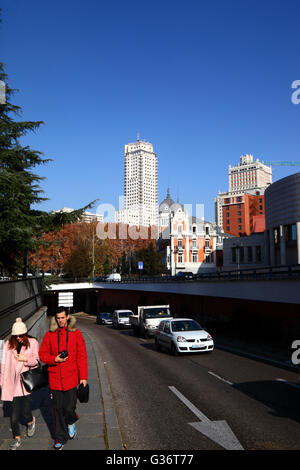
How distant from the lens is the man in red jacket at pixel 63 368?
5.88 metres

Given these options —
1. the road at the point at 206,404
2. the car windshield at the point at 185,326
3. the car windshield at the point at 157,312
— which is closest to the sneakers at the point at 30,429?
the road at the point at 206,404

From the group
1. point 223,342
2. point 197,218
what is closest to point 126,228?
point 197,218

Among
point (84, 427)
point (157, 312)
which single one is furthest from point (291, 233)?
point (84, 427)

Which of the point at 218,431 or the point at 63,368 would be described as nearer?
the point at 63,368

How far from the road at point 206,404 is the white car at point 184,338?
587 millimetres

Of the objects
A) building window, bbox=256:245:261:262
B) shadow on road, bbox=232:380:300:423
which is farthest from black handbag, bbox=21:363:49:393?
building window, bbox=256:245:261:262

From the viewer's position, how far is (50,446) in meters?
6.01

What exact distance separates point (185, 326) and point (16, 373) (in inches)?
462

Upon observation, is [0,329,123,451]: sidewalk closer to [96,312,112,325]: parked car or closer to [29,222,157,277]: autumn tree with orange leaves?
[96,312,112,325]: parked car

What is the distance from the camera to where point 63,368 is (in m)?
5.90

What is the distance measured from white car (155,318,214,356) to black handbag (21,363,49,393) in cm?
1039

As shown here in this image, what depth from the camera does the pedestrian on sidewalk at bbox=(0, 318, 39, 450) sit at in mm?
6035

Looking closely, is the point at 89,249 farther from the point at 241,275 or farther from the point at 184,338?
the point at 184,338
